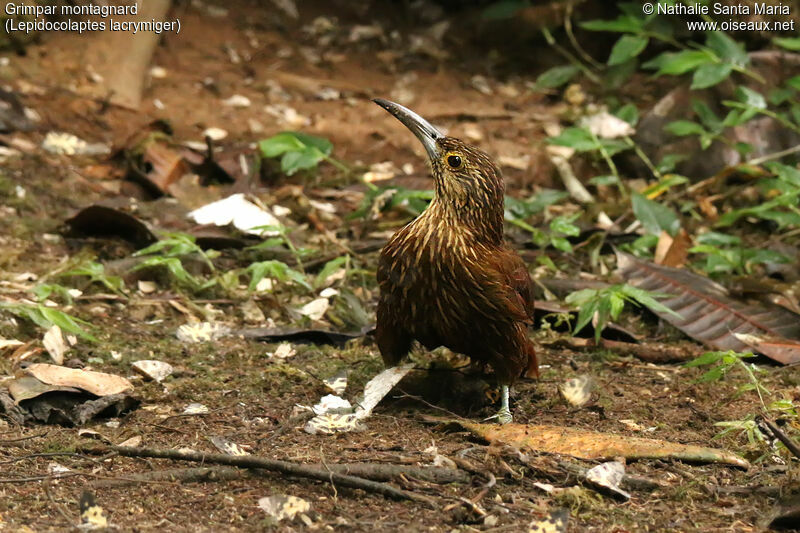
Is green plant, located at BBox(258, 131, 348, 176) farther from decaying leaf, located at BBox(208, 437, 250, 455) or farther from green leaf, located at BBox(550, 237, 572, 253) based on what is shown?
decaying leaf, located at BBox(208, 437, 250, 455)

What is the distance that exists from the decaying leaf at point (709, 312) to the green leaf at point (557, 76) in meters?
2.69

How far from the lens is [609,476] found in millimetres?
3090

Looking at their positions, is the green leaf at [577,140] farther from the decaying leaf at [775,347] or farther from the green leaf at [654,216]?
the decaying leaf at [775,347]

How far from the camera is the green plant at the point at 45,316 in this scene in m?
3.83

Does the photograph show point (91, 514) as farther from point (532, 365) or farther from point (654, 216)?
point (654, 216)

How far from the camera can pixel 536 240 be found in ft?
17.4

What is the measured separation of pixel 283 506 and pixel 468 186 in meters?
1.47

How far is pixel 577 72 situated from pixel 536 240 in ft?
9.49

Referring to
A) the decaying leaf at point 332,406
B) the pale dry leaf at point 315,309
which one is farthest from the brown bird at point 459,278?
Answer: the pale dry leaf at point 315,309

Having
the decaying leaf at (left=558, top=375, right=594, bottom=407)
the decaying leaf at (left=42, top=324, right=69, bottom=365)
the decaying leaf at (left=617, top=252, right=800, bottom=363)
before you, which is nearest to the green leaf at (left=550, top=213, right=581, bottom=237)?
the decaying leaf at (left=617, top=252, right=800, bottom=363)

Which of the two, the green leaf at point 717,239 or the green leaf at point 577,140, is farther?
the green leaf at point 577,140

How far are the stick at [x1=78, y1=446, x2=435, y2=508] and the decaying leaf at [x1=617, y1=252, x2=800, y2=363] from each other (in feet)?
6.81

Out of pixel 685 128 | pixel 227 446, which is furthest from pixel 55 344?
pixel 685 128

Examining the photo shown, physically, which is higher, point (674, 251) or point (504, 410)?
point (674, 251)
